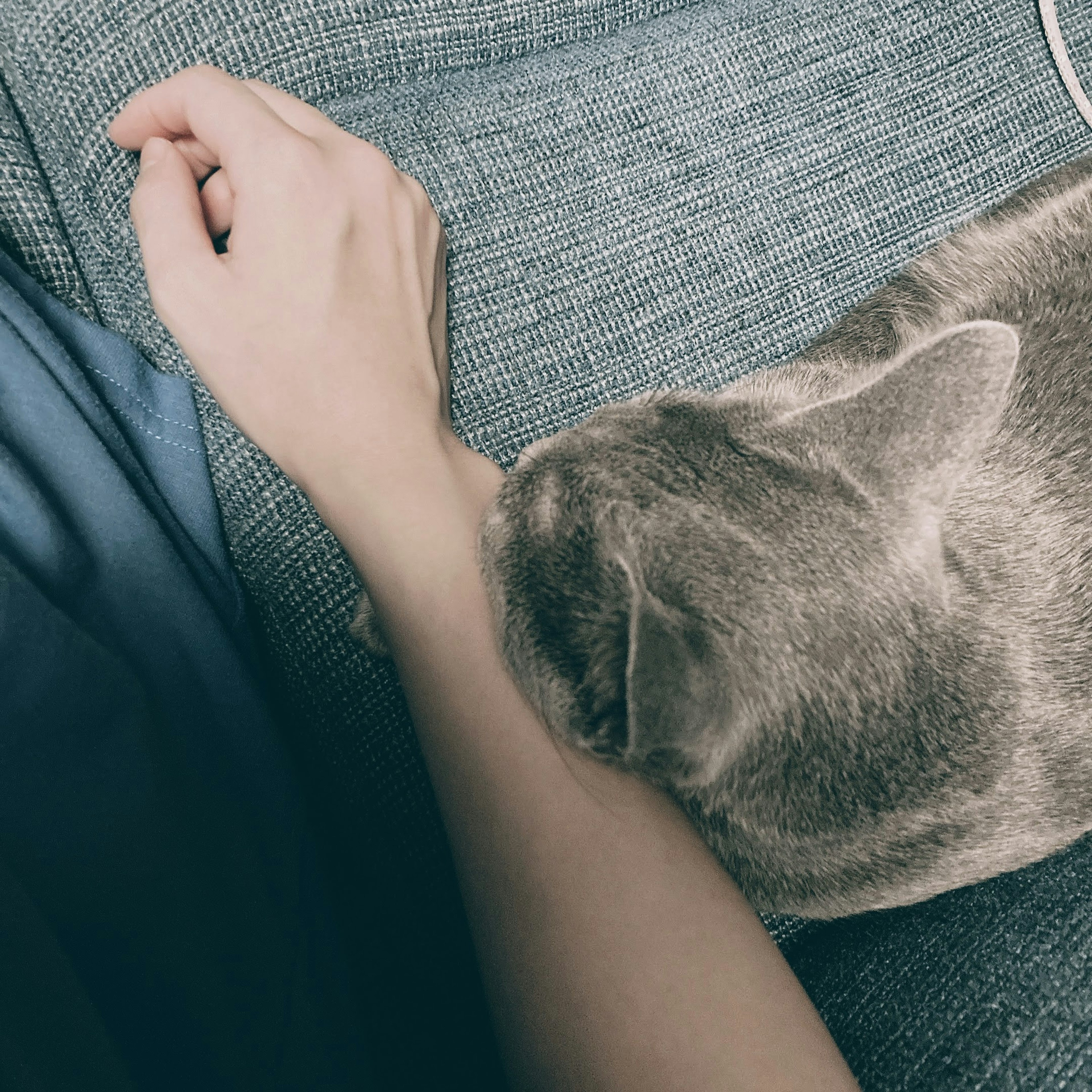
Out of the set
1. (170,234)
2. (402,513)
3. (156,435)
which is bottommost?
(402,513)

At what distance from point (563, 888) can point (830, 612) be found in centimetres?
30

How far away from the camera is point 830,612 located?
0.61 metres

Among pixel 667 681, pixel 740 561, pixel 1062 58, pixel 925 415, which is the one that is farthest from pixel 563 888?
pixel 1062 58

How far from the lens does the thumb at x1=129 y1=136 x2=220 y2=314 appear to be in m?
0.68

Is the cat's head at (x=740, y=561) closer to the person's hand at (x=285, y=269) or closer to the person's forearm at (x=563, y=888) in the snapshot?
the person's forearm at (x=563, y=888)

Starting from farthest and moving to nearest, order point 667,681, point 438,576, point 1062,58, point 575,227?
point 1062,58 < point 575,227 < point 438,576 < point 667,681

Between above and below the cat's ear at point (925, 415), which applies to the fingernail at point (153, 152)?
above

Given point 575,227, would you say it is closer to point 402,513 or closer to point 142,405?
point 402,513

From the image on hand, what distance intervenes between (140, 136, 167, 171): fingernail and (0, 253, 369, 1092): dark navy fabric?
6.2 inches

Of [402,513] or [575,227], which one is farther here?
[575,227]

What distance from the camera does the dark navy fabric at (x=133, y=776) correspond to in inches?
20.6

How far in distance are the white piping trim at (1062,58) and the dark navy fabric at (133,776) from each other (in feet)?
3.70

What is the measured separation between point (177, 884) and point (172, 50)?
0.77m

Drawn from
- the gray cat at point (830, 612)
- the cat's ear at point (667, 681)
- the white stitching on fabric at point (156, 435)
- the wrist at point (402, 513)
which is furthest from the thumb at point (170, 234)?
the cat's ear at point (667, 681)
